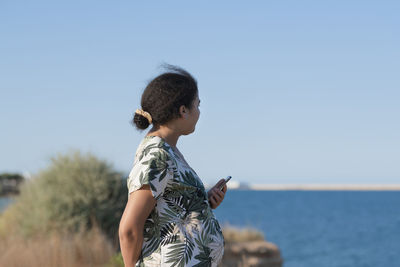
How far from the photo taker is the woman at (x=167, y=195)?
2.48 m

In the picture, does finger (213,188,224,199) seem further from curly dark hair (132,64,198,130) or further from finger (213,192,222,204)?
curly dark hair (132,64,198,130)

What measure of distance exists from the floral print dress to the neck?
55 millimetres

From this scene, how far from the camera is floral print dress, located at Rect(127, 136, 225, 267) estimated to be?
2516 millimetres

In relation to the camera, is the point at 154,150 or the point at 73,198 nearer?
the point at 154,150

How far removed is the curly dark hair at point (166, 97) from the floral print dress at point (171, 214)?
14 centimetres

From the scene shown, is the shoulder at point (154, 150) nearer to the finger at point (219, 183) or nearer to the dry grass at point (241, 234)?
the finger at point (219, 183)

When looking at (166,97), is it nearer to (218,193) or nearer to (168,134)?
(168,134)

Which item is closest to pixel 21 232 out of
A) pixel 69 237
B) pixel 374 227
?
pixel 69 237

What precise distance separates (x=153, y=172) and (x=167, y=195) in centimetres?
16

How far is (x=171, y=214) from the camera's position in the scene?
257cm

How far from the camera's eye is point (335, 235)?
4388cm

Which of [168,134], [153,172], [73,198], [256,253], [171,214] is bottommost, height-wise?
[256,253]

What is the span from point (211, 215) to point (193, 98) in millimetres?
→ 602

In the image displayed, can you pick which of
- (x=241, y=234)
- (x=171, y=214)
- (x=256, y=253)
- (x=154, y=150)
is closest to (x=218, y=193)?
(x=171, y=214)
